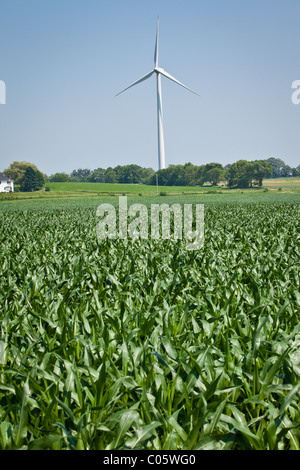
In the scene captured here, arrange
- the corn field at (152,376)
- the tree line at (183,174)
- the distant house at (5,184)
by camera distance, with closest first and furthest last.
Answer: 1. the corn field at (152,376)
2. the distant house at (5,184)
3. the tree line at (183,174)

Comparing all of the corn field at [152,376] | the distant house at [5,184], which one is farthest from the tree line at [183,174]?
the corn field at [152,376]

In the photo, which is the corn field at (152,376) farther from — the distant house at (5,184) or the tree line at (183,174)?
the distant house at (5,184)

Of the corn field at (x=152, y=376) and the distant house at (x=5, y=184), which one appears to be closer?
the corn field at (x=152, y=376)

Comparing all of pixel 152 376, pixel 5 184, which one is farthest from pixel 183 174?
pixel 152 376

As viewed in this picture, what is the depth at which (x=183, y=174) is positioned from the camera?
15038 centimetres

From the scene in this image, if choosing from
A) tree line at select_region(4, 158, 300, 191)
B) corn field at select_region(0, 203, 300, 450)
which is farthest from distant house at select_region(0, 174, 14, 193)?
corn field at select_region(0, 203, 300, 450)

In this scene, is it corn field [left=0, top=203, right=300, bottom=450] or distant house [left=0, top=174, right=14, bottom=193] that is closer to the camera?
corn field [left=0, top=203, right=300, bottom=450]

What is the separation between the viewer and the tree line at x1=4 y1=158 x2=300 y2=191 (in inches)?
5089

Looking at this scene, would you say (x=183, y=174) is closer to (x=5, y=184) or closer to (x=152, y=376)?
(x=5, y=184)

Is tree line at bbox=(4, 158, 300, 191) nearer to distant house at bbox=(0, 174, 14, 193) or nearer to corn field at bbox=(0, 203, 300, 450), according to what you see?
distant house at bbox=(0, 174, 14, 193)

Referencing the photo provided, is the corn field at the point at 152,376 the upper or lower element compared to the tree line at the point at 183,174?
lower

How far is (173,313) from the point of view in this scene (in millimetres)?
3869

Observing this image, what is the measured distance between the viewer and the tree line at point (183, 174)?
129 meters
